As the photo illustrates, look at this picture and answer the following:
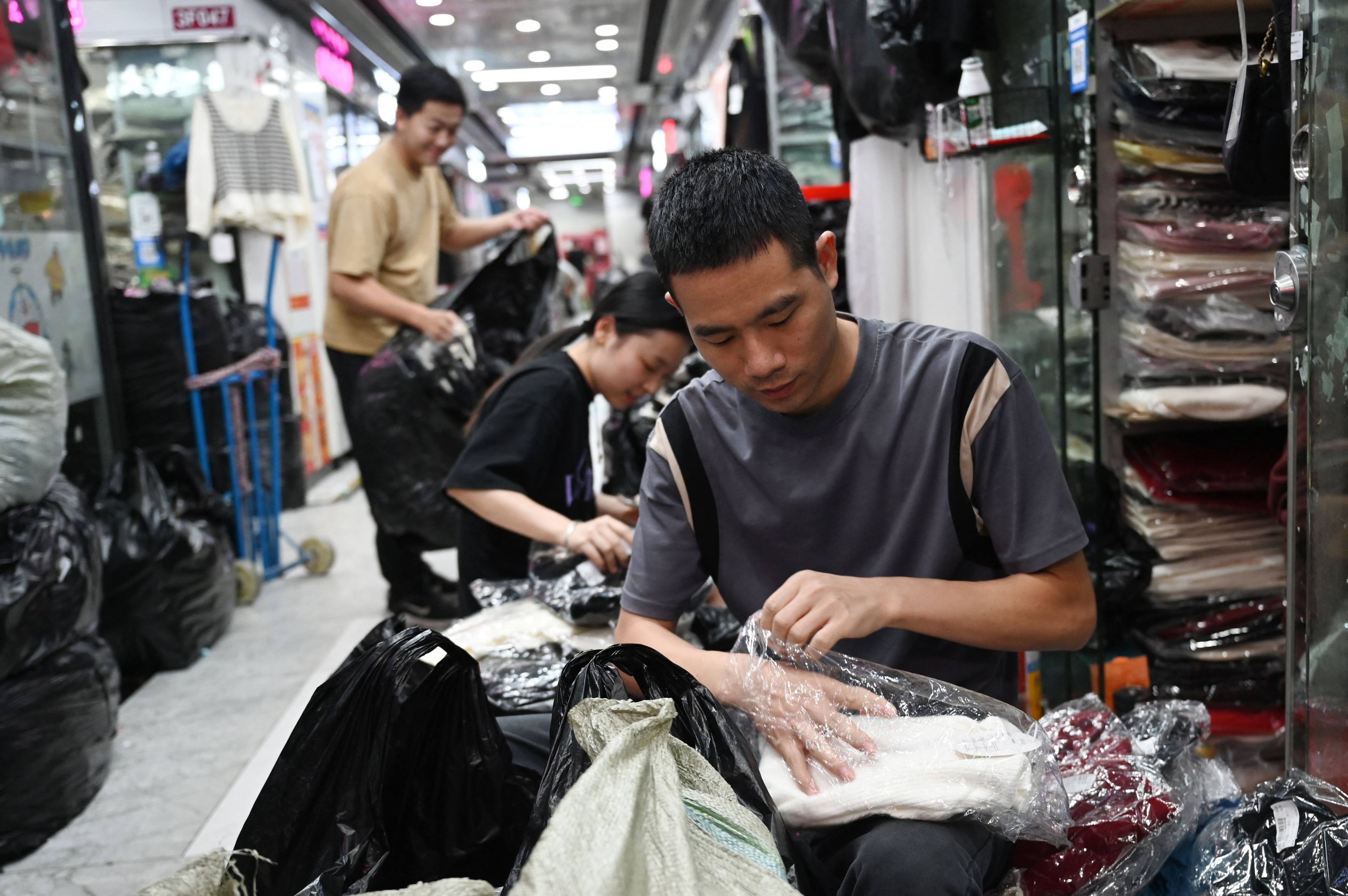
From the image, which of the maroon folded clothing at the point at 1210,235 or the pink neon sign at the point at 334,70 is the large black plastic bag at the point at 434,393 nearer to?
the maroon folded clothing at the point at 1210,235

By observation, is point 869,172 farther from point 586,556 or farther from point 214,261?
point 214,261

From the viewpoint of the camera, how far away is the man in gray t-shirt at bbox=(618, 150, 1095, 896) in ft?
4.05

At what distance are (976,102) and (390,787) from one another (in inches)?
74.9

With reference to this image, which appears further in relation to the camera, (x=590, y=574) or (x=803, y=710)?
(x=590, y=574)

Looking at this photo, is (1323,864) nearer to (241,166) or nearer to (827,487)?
(827,487)

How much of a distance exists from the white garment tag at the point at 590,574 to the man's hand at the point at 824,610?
706 mm

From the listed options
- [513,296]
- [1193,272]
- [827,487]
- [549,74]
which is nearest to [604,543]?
[827,487]

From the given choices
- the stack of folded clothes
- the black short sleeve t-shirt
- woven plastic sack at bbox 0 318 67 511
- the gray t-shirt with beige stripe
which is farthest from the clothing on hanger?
the gray t-shirt with beige stripe

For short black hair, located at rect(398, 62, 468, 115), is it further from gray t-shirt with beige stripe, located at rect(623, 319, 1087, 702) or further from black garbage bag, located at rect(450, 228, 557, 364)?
gray t-shirt with beige stripe, located at rect(623, 319, 1087, 702)

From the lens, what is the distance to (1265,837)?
117cm

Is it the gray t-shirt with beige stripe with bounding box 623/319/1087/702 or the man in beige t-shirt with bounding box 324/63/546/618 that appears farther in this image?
the man in beige t-shirt with bounding box 324/63/546/618

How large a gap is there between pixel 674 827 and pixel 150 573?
303 cm

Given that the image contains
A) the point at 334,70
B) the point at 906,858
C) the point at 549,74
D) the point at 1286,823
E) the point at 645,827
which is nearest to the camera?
the point at 645,827

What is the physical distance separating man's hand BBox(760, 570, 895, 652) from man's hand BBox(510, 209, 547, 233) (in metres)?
2.85
